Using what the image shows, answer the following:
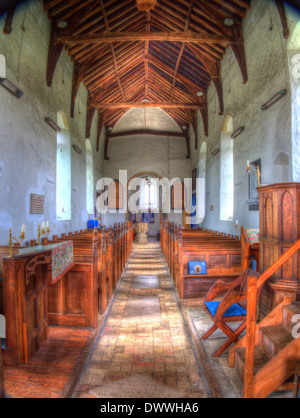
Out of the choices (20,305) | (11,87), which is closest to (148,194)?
(11,87)

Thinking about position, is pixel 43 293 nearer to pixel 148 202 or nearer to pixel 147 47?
pixel 147 47

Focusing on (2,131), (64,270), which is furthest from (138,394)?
(2,131)

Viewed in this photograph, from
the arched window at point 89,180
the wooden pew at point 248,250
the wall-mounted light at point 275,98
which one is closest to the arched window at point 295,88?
the wall-mounted light at point 275,98

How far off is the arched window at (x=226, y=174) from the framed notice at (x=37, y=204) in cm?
512

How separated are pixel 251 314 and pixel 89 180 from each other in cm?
1009

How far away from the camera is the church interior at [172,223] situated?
2365 mm

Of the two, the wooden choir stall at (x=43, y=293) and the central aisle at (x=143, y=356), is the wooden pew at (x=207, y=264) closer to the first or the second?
the central aisle at (x=143, y=356)

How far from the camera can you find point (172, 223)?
6551 millimetres

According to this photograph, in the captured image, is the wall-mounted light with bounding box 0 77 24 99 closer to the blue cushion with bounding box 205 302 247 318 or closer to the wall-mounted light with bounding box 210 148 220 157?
the blue cushion with bounding box 205 302 247 318

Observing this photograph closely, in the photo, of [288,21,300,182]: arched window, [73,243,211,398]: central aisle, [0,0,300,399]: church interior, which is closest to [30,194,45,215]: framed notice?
[0,0,300,399]: church interior

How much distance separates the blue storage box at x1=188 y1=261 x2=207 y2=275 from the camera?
452 centimetres

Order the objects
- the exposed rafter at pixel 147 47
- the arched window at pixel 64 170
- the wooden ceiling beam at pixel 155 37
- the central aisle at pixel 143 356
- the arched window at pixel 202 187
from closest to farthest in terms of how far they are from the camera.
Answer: the central aisle at pixel 143 356 < the exposed rafter at pixel 147 47 < the wooden ceiling beam at pixel 155 37 < the arched window at pixel 64 170 < the arched window at pixel 202 187

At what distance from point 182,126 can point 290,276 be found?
1169 cm

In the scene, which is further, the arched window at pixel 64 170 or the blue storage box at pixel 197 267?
the arched window at pixel 64 170
